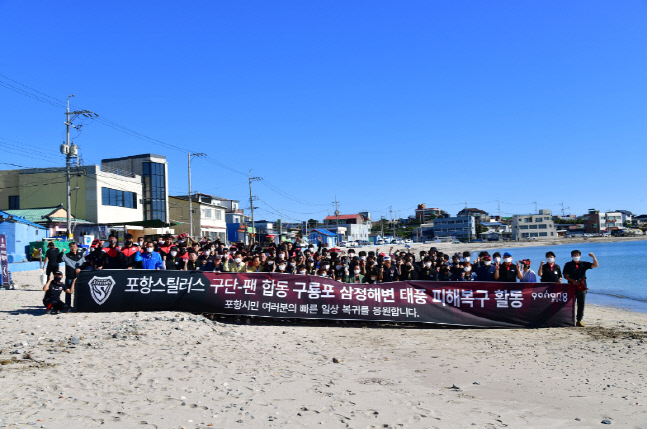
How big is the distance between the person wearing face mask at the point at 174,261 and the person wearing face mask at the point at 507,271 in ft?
25.9

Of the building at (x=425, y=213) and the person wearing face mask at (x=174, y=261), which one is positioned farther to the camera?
the building at (x=425, y=213)

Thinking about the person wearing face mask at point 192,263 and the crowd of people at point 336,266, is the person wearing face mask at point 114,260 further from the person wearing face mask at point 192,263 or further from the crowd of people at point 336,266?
the person wearing face mask at point 192,263

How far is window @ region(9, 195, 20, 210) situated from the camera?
41.3 meters

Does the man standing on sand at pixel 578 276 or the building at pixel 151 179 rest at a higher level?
the building at pixel 151 179

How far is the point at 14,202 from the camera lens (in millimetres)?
41406

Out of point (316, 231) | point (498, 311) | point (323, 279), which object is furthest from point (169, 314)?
point (316, 231)

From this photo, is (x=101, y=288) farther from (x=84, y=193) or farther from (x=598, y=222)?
(x=598, y=222)

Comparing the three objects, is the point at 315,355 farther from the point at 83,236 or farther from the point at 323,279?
the point at 83,236

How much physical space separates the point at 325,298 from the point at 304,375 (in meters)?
3.98

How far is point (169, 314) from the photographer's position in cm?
1038

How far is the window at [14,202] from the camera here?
41312 millimetres

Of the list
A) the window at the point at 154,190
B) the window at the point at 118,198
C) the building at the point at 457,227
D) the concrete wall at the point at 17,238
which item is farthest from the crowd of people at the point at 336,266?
the building at the point at 457,227

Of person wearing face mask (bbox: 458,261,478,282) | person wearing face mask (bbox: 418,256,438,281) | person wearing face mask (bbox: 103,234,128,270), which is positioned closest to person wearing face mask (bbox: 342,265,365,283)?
person wearing face mask (bbox: 418,256,438,281)

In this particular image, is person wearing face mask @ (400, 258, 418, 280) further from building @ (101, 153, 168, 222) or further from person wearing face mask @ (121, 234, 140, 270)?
building @ (101, 153, 168, 222)
